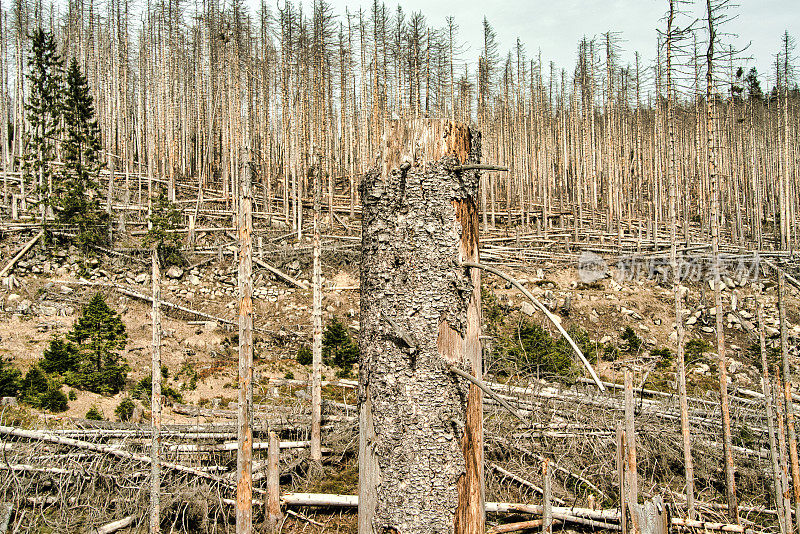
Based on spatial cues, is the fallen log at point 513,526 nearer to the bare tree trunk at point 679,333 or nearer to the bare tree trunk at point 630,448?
the bare tree trunk at point 679,333

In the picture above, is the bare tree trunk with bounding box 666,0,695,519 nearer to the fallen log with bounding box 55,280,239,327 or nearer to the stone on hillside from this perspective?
the fallen log with bounding box 55,280,239,327

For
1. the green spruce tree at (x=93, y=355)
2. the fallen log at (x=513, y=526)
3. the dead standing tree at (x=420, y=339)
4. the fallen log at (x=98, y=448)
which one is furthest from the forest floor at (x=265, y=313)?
the dead standing tree at (x=420, y=339)

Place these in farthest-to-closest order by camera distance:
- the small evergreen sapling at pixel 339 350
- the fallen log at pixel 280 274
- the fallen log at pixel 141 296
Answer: the fallen log at pixel 280 274 → the fallen log at pixel 141 296 → the small evergreen sapling at pixel 339 350

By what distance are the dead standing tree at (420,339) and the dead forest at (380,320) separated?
0.04ft

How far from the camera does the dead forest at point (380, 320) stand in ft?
6.12

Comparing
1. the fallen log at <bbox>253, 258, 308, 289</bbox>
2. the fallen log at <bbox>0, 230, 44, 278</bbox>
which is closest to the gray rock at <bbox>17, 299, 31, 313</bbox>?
the fallen log at <bbox>0, 230, 44, 278</bbox>

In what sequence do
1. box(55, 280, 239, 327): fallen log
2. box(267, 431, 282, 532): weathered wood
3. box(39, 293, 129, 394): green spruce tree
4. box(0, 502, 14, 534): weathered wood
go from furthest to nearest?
box(55, 280, 239, 327): fallen log < box(39, 293, 129, 394): green spruce tree < box(267, 431, 282, 532): weathered wood < box(0, 502, 14, 534): weathered wood

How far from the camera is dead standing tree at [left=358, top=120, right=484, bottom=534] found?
176cm

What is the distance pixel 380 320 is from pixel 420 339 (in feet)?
0.59

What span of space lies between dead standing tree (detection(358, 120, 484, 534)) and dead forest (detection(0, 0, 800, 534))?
1 centimetres

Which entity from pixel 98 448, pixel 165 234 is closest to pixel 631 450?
pixel 98 448

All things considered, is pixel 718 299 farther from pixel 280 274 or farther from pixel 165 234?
pixel 165 234

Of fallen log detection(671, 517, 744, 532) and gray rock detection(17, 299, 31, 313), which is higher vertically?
gray rock detection(17, 299, 31, 313)

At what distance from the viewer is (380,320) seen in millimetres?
1866
